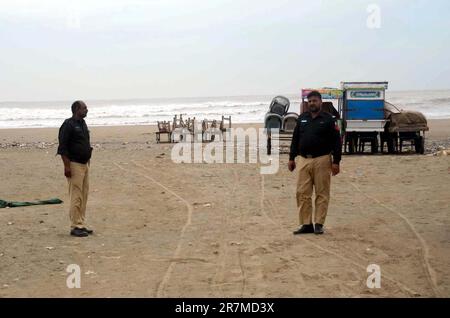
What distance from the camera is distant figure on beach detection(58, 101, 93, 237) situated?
824 centimetres

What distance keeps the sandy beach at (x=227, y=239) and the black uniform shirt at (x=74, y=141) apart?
1.13m

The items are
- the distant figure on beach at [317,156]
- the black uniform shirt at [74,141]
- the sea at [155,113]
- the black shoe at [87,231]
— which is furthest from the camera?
the sea at [155,113]

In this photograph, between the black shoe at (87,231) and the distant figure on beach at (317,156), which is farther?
the black shoe at (87,231)

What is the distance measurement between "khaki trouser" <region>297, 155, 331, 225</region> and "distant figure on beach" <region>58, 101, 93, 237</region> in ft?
9.76

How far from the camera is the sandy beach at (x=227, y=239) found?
5.99 metres

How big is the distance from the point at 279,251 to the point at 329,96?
41.6 feet

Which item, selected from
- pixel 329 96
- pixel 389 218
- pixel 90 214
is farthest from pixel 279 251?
pixel 329 96

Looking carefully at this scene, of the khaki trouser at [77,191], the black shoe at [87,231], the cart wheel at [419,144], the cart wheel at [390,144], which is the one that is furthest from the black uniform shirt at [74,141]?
the cart wheel at [419,144]

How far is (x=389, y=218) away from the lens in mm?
9398

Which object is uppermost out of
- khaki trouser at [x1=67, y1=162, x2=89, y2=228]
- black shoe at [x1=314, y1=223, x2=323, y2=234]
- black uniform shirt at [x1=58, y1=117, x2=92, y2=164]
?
black uniform shirt at [x1=58, y1=117, x2=92, y2=164]

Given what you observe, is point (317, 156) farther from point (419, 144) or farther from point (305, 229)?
point (419, 144)

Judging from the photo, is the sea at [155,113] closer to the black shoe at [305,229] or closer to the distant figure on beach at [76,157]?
the distant figure on beach at [76,157]

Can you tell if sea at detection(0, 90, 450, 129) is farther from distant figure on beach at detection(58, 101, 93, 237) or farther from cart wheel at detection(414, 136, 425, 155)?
distant figure on beach at detection(58, 101, 93, 237)

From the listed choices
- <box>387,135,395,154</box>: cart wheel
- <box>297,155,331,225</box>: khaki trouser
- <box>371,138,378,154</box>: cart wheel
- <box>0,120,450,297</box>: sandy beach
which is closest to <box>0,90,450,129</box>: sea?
<box>371,138,378,154</box>: cart wheel
